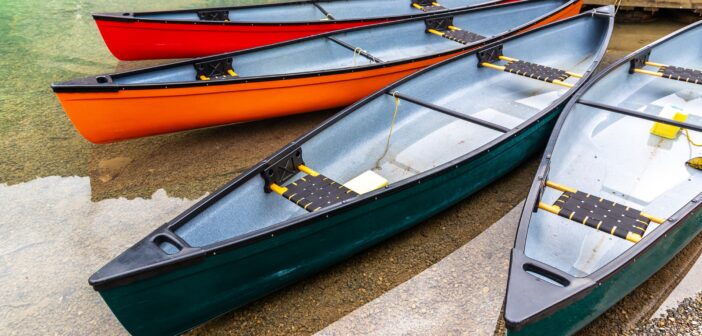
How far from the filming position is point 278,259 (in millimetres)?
3361

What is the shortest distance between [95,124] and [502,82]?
16.9 feet

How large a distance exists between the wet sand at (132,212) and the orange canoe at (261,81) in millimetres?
464

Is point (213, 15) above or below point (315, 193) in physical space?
above

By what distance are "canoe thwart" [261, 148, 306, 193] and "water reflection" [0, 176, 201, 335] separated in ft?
4.42

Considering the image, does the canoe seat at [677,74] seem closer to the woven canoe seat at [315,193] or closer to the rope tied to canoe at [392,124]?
the rope tied to canoe at [392,124]

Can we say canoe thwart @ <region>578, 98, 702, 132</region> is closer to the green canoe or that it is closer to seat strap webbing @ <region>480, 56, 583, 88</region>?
the green canoe

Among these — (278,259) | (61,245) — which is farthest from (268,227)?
(61,245)

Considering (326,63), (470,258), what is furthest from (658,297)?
(326,63)

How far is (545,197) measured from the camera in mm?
4012

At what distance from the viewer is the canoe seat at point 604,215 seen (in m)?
3.32

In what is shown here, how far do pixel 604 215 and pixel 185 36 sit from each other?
6.21 metres

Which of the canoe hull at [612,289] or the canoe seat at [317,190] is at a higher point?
the canoe seat at [317,190]

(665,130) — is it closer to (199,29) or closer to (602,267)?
(602,267)

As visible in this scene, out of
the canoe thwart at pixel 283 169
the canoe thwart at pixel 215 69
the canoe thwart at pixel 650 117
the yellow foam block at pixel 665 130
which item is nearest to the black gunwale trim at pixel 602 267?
the canoe thwart at pixel 650 117
